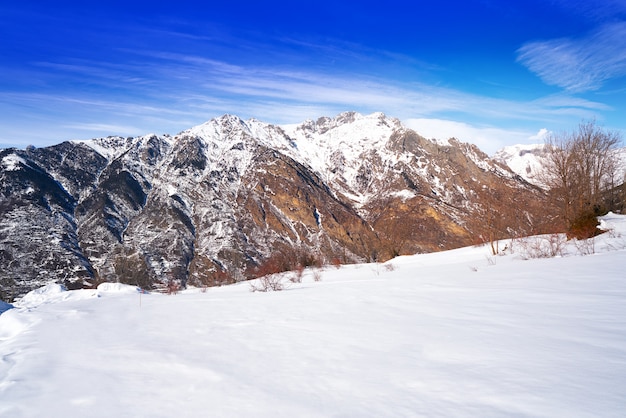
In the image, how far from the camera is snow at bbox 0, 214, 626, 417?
2336 millimetres

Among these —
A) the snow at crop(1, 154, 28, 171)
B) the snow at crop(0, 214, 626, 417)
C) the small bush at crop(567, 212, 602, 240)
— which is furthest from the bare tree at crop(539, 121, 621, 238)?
the snow at crop(1, 154, 28, 171)

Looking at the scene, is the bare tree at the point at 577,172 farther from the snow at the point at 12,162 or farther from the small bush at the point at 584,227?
Answer: the snow at the point at 12,162

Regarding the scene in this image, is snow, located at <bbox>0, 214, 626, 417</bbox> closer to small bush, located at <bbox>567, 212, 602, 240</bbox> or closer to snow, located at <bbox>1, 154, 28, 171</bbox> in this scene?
small bush, located at <bbox>567, 212, 602, 240</bbox>

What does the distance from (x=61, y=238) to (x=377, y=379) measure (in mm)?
195846

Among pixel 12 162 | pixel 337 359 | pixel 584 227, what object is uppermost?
pixel 12 162

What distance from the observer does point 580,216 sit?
54.6 feet

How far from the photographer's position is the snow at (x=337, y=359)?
2336 millimetres

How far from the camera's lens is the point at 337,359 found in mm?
3203

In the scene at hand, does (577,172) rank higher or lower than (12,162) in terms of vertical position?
lower

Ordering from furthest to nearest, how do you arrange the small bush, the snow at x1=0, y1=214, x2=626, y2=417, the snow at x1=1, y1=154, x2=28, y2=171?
the snow at x1=1, y1=154, x2=28, y2=171
the small bush
the snow at x1=0, y1=214, x2=626, y2=417

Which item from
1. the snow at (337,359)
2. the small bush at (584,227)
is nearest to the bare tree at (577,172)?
the small bush at (584,227)

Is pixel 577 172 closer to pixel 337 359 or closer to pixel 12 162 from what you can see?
pixel 337 359

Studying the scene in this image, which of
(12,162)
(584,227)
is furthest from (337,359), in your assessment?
(12,162)

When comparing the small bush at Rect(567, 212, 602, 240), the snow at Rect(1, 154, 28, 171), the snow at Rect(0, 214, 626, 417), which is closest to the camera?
the snow at Rect(0, 214, 626, 417)
